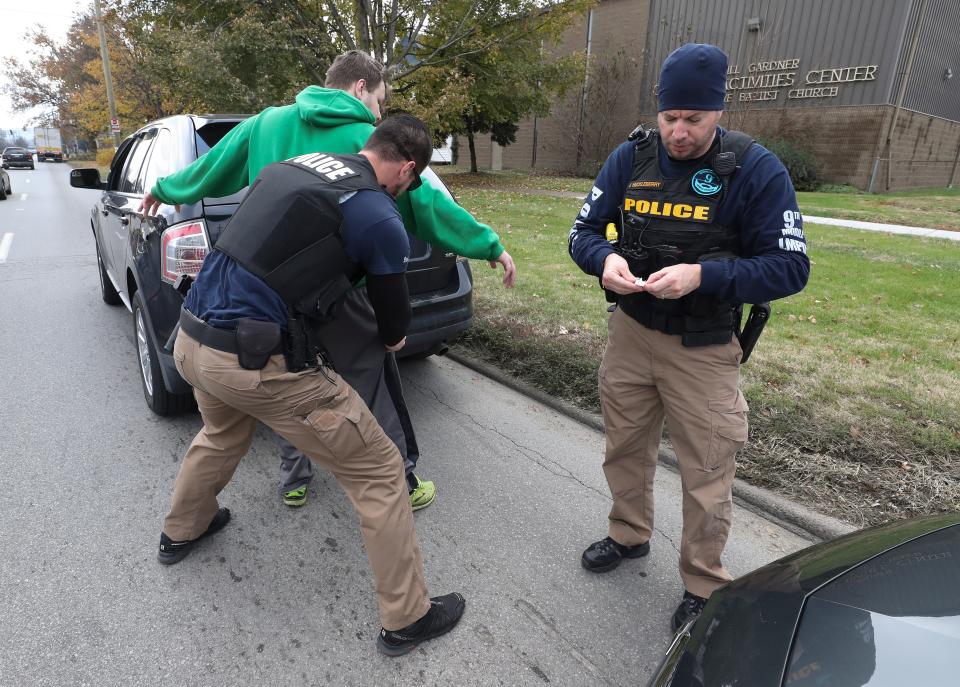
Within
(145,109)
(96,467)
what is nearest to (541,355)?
(96,467)

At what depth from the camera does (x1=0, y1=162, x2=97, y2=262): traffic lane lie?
31.6ft

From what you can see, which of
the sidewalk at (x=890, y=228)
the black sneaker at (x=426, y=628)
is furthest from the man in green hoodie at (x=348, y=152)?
the sidewalk at (x=890, y=228)

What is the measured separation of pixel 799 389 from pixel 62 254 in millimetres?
10046

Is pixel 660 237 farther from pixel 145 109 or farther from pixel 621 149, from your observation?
pixel 145 109

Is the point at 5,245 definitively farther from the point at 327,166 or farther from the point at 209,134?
the point at 327,166

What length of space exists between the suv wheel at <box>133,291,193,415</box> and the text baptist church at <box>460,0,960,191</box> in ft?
62.2

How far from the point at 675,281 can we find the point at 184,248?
245cm

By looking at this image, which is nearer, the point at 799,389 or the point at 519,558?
the point at 519,558

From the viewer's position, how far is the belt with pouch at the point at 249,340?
1.88 m

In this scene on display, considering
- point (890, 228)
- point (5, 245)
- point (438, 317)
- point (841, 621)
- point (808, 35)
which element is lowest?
point (5, 245)

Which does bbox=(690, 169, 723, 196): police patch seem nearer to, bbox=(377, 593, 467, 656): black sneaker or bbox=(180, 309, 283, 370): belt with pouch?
bbox=(180, 309, 283, 370): belt with pouch

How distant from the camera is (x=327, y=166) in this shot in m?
1.92

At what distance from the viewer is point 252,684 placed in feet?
6.57

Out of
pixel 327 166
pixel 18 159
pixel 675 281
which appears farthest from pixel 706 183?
pixel 18 159
